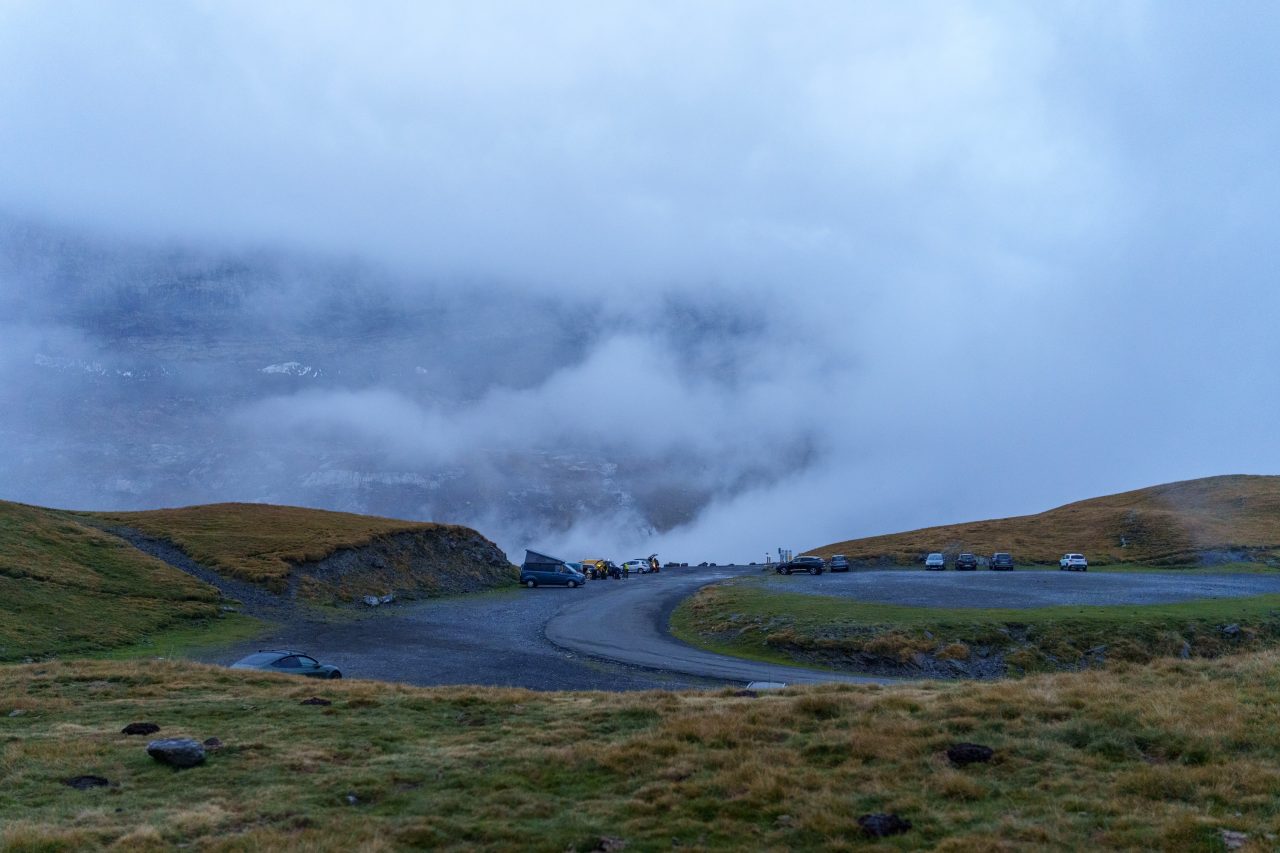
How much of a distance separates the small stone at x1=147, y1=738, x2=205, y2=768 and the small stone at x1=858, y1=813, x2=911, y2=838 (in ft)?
34.8

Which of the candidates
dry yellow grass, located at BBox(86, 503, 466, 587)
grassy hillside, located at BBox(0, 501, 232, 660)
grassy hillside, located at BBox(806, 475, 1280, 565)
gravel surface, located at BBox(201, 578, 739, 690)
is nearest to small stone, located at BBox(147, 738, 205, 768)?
gravel surface, located at BBox(201, 578, 739, 690)

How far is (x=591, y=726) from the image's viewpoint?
16.2 m

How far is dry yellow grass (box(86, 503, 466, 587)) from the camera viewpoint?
199 feet

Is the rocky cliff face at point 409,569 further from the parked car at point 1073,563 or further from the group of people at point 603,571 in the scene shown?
the parked car at point 1073,563

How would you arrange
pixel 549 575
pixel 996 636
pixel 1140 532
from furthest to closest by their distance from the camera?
pixel 1140 532 → pixel 549 575 → pixel 996 636

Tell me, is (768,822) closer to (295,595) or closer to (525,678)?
(525,678)

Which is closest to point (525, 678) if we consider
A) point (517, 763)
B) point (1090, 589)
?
point (517, 763)

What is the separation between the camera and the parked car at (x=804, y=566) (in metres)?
83.1

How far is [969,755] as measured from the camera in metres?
12.7

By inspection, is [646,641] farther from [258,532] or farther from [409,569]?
[258,532]

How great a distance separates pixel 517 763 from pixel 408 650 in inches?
1104

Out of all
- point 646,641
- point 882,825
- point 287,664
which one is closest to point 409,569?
point 646,641

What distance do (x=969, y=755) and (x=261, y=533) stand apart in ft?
223

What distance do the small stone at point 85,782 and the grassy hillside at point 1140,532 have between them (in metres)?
85.8
